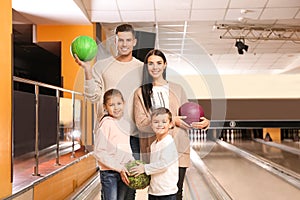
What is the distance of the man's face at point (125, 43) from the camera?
1.66 m

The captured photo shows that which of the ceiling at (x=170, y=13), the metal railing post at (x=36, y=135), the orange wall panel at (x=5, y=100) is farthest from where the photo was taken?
the ceiling at (x=170, y=13)

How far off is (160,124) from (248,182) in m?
4.40

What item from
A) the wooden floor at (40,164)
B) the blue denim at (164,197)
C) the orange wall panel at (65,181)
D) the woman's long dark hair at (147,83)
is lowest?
the orange wall panel at (65,181)

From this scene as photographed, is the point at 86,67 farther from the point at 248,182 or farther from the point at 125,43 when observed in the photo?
the point at 248,182

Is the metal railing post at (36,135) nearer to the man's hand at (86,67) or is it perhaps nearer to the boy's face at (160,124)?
the man's hand at (86,67)

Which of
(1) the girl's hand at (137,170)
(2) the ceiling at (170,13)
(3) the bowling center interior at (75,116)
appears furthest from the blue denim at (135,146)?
(2) the ceiling at (170,13)

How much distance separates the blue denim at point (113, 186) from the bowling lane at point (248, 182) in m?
3.06

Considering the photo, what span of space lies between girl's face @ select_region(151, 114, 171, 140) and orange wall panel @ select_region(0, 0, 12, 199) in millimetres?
1561

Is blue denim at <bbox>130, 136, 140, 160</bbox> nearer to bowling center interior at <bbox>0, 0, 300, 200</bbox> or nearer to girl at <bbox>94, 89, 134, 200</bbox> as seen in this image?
girl at <bbox>94, 89, 134, 200</bbox>

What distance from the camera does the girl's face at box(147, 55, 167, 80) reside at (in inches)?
64.8

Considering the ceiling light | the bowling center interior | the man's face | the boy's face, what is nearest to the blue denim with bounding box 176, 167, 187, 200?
the bowling center interior

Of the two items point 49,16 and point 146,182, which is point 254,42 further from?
point 146,182

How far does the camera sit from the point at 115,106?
1637mm

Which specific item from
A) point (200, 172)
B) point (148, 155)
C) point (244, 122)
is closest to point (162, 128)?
point (148, 155)
